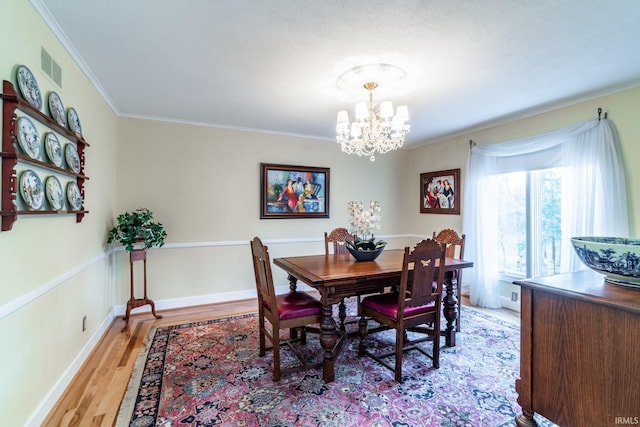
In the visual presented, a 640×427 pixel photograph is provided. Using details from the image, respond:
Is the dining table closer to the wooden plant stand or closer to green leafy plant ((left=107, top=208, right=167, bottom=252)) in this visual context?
green leafy plant ((left=107, top=208, right=167, bottom=252))

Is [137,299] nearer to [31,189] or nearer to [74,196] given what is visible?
[74,196]

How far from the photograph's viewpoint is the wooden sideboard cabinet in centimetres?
115

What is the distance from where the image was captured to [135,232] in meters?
3.37

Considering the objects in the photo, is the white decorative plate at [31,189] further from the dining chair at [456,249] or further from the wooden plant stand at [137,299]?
the dining chair at [456,249]

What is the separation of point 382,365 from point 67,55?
3.41 m

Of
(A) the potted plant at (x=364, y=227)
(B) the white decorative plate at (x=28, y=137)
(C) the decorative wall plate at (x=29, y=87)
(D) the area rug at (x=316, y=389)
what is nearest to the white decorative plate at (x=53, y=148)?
(B) the white decorative plate at (x=28, y=137)

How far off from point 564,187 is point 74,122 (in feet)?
15.4

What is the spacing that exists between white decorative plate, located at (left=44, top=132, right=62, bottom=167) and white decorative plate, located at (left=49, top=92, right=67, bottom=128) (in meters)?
0.12

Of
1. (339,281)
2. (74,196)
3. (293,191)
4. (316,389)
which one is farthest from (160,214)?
(316,389)

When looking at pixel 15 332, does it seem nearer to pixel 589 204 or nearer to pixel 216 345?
pixel 216 345

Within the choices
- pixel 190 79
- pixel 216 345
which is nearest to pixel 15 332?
pixel 216 345

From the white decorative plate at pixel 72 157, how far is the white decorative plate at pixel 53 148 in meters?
0.12

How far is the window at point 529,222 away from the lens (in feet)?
11.7

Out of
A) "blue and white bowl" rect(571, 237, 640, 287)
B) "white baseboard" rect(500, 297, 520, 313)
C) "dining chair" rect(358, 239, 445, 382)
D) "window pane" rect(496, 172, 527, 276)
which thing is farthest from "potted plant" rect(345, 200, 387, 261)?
"white baseboard" rect(500, 297, 520, 313)
